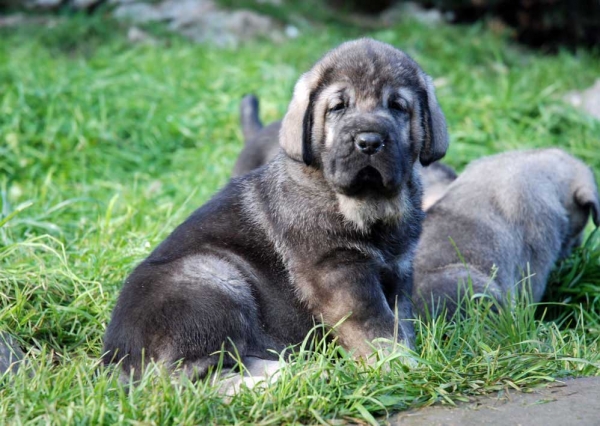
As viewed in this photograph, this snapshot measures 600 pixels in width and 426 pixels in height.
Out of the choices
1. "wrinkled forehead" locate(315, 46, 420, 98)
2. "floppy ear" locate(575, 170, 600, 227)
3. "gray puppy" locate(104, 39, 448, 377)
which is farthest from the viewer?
"floppy ear" locate(575, 170, 600, 227)

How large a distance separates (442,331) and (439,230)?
5.81ft

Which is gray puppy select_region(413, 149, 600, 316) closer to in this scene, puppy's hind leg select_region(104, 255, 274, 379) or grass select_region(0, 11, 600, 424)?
grass select_region(0, 11, 600, 424)

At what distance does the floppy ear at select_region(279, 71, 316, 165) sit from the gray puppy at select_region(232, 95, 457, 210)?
174cm

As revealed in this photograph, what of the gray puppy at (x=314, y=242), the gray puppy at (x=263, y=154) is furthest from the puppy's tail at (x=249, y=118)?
the gray puppy at (x=314, y=242)

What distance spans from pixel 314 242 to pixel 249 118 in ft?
15.1

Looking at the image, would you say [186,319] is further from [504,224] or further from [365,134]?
[504,224]

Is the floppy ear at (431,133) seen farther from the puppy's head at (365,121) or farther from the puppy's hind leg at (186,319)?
the puppy's hind leg at (186,319)

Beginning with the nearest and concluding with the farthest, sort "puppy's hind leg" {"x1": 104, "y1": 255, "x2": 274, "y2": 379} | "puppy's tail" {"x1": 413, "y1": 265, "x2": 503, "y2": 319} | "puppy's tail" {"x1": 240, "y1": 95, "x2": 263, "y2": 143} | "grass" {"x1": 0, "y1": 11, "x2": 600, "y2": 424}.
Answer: "grass" {"x1": 0, "y1": 11, "x2": 600, "y2": 424} → "puppy's hind leg" {"x1": 104, "y1": 255, "x2": 274, "y2": 379} → "puppy's tail" {"x1": 413, "y1": 265, "x2": 503, "y2": 319} → "puppy's tail" {"x1": 240, "y1": 95, "x2": 263, "y2": 143}

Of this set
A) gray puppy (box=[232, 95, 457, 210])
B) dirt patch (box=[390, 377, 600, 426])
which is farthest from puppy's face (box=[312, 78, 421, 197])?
gray puppy (box=[232, 95, 457, 210])

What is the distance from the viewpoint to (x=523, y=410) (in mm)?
3914

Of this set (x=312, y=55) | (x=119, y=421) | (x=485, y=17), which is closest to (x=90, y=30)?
(x=312, y=55)

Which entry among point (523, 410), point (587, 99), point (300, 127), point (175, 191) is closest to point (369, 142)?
point (300, 127)

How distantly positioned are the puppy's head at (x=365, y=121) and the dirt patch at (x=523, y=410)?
3.98 feet

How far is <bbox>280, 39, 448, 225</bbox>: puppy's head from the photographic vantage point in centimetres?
442
